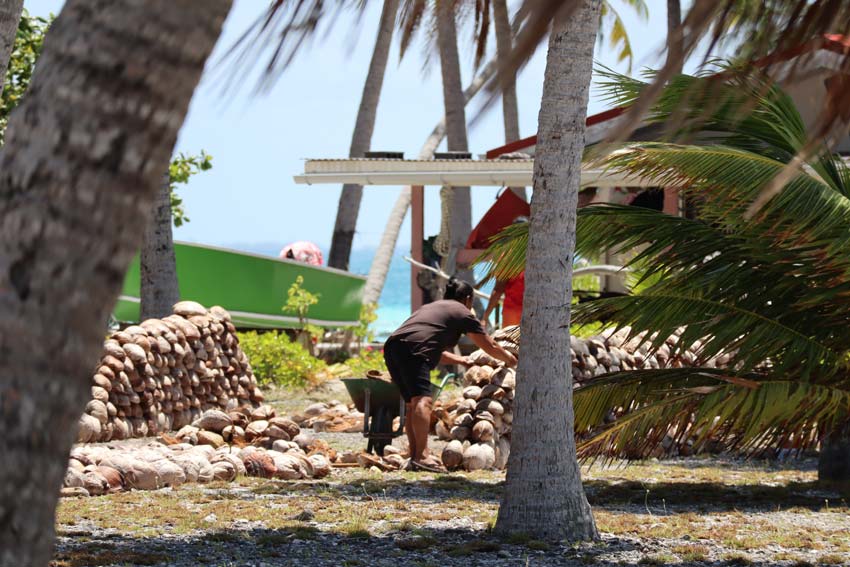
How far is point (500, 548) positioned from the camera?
661 cm

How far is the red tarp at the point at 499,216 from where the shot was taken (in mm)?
15008

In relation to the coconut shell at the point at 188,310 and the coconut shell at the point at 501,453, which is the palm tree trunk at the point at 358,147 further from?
the coconut shell at the point at 501,453

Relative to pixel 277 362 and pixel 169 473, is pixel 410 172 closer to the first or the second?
pixel 277 362

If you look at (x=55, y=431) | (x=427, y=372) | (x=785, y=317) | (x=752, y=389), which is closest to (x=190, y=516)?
(x=427, y=372)

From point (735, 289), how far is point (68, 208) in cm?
733

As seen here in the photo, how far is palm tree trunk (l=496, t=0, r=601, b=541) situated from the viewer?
262 inches

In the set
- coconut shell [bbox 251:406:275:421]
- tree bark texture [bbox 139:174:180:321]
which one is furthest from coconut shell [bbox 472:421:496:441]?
tree bark texture [bbox 139:174:180:321]

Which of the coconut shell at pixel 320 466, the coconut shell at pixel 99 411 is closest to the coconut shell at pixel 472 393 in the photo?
the coconut shell at pixel 320 466

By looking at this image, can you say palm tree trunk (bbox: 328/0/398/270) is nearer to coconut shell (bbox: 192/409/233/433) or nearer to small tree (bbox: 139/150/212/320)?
small tree (bbox: 139/150/212/320)

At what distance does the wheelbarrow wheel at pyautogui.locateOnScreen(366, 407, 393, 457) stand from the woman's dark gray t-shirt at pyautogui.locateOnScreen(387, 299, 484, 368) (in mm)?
990

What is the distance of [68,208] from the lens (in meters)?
2.13

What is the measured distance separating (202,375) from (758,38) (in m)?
10.1

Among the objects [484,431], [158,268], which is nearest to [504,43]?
[484,431]

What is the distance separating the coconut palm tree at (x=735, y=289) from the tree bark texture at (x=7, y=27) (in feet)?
13.4
